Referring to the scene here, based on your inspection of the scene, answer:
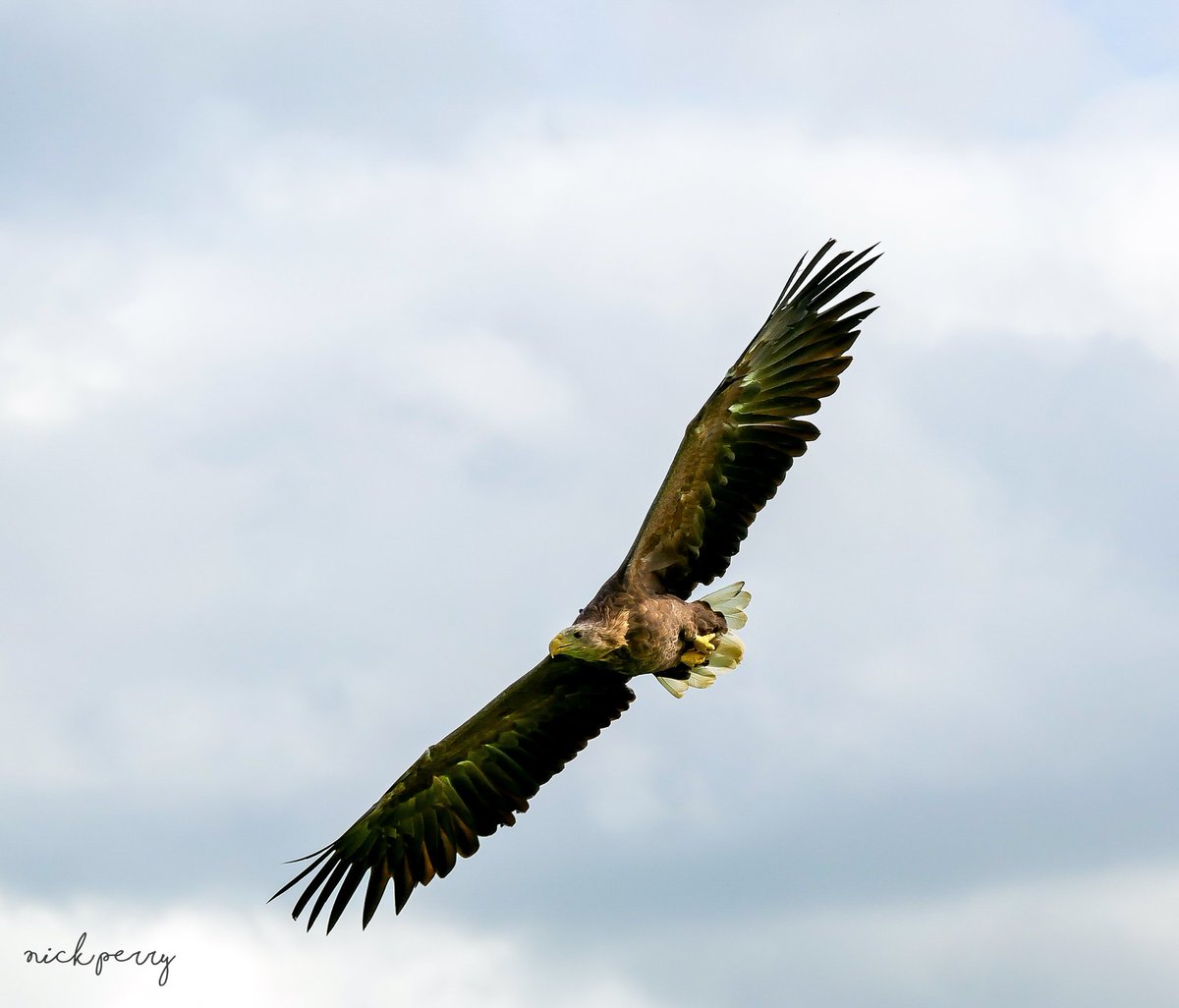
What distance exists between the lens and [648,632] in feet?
55.0

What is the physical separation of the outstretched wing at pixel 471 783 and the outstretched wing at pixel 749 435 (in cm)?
142

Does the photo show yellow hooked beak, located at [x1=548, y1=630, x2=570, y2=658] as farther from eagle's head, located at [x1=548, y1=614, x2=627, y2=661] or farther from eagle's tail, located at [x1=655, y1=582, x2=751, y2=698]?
eagle's tail, located at [x1=655, y1=582, x2=751, y2=698]

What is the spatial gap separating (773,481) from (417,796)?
15.2ft

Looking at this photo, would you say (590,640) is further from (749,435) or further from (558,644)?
(749,435)

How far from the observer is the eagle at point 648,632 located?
1697 centimetres

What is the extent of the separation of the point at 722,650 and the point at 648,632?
3.89 feet

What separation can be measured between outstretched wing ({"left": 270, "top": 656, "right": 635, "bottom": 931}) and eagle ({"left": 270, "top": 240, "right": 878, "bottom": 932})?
0.04 ft

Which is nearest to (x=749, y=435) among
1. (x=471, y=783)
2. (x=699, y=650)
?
(x=699, y=650)

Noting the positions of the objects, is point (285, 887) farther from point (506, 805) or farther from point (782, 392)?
point (782, 392)

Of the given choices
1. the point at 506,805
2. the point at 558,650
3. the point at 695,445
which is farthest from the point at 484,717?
the point at 695,445

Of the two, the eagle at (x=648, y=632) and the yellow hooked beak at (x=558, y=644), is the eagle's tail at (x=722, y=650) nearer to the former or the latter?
the eagle at (x=648, y=632)

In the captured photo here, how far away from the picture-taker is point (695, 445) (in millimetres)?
17031

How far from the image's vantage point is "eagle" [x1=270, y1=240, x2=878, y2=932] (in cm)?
1697

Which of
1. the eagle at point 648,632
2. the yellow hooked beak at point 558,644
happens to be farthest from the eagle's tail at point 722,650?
the yellow hooked beak at point 558,644
